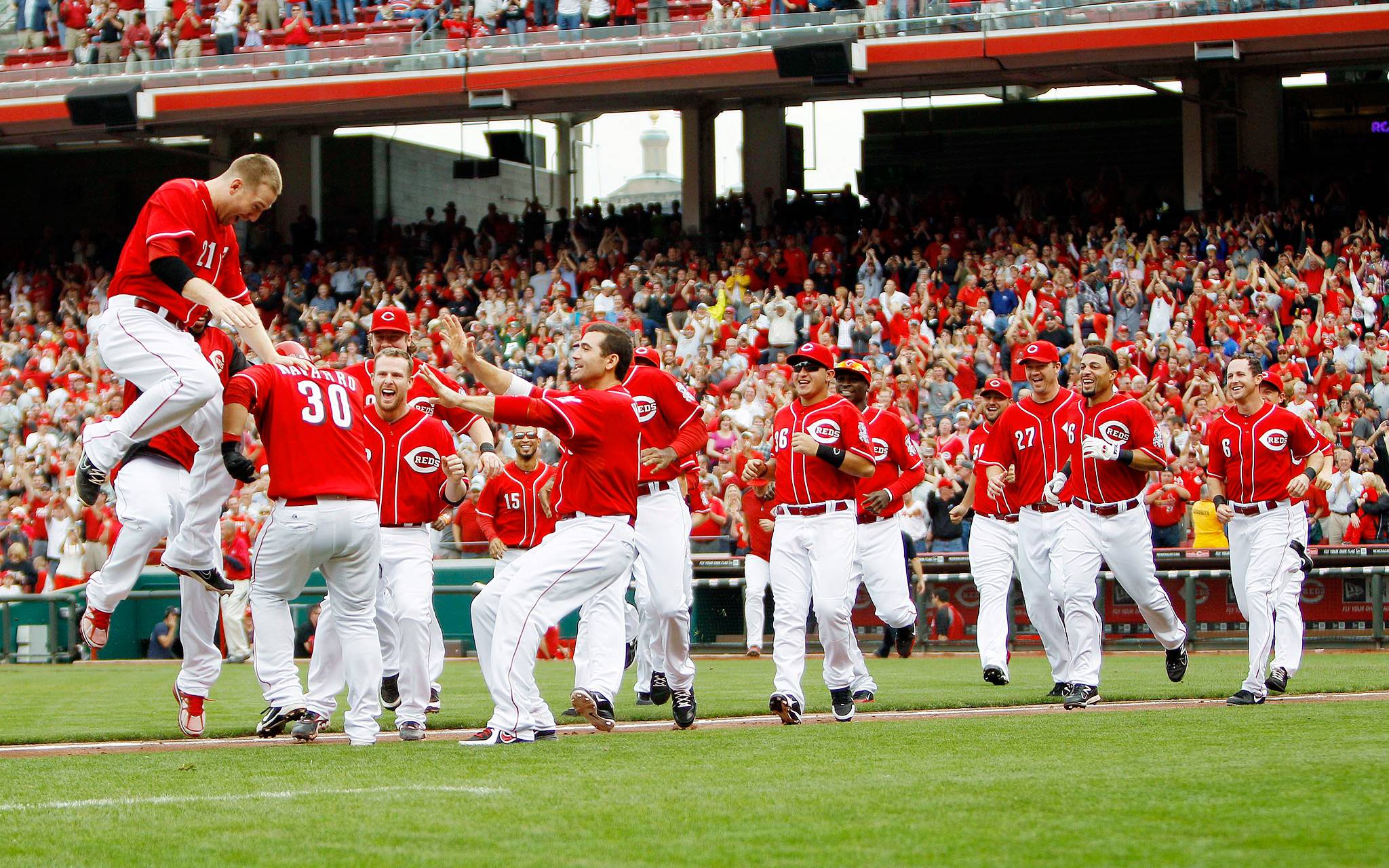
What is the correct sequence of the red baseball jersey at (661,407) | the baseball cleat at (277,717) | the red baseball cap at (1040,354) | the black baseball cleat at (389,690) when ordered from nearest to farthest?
1. the baseball cleat at (277,717)
2. the red baseball jersey at (661,407)
3. the black baseball cleat at (389,690)
4. the red baseball cap at (1040,354)

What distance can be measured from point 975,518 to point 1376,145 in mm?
17458

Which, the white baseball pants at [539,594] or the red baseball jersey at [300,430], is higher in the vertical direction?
the red baseball jersey at [300,430]

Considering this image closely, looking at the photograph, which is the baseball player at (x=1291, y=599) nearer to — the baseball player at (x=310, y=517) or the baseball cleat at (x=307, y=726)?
the baseball player at (x=310, y=517)

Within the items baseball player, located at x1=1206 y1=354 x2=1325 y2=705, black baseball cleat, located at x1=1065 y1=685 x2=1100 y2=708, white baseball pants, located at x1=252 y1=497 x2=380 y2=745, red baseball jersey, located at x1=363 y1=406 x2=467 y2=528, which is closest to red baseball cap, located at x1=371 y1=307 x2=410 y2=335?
red baseball jersey, located at x1=363 y1=406 x2=467 y2=528

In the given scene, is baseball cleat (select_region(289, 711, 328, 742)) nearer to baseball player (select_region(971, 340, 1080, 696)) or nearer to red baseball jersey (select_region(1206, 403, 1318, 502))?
baseball player (select_region(971, 340, 1080, 696))

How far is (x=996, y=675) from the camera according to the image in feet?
42.4

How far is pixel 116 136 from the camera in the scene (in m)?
32.2

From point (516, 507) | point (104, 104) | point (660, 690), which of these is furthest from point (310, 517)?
point (104, 104)

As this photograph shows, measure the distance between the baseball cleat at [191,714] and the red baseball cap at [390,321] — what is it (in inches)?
87.5

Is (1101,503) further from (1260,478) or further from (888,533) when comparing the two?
(888,533)

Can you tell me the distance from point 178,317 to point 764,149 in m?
23.7

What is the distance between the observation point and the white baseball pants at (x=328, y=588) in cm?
866

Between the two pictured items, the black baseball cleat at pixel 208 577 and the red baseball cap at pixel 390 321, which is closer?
the black baseball cleat at pixel 208 577

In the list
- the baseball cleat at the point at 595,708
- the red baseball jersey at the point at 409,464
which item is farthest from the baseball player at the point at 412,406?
the baseball cleat at the point at 595,708
